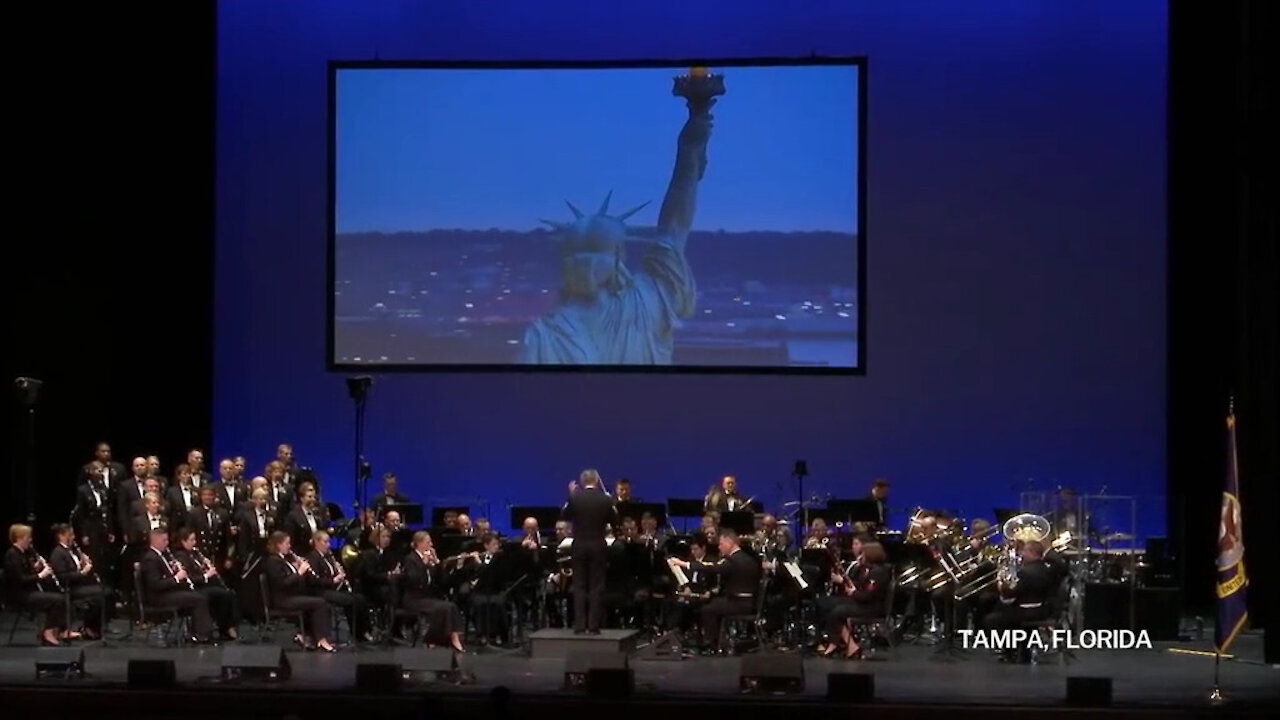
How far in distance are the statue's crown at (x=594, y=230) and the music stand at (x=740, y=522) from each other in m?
5.83

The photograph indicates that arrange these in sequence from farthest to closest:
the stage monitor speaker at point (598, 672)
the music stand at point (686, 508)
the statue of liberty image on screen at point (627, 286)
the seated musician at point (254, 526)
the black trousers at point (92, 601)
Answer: the statue of liberty image on screen at point (627, 286) → the music stand at point (686, 508) → the seated musician at point (254, 526) → the black trousers at point (92, 601) → the stage monitor speaker at point (598, 672)

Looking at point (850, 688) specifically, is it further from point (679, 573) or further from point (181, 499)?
point (181, 499)

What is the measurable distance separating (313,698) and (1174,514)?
1127cm

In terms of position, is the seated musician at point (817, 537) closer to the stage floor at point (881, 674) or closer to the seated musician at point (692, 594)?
the seated musician at point (692, 594)

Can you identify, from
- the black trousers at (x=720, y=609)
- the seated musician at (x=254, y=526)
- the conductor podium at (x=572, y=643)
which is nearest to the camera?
the conductor podium at (x=572, y=643)

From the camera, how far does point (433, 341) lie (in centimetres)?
2266

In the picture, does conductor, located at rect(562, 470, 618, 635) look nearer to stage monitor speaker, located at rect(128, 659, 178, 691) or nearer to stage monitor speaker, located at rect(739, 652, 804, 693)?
stage monitor speaker, located at rect(739, 652, 804, 693)

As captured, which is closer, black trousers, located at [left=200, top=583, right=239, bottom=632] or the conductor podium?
the conductor podium

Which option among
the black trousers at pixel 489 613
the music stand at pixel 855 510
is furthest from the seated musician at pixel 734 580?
the music stand at pixel 855 510

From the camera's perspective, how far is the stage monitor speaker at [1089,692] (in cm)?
1306

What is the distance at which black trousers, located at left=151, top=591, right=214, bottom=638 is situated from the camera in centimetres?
1680

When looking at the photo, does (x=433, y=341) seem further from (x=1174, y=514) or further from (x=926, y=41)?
(x=1174, y=514)

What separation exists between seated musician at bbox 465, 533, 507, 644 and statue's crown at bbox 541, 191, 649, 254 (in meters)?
5.83

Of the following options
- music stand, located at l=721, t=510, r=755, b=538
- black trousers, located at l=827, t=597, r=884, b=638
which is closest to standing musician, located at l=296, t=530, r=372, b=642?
music stand, located at l=721, t=510, r=755, b=538
